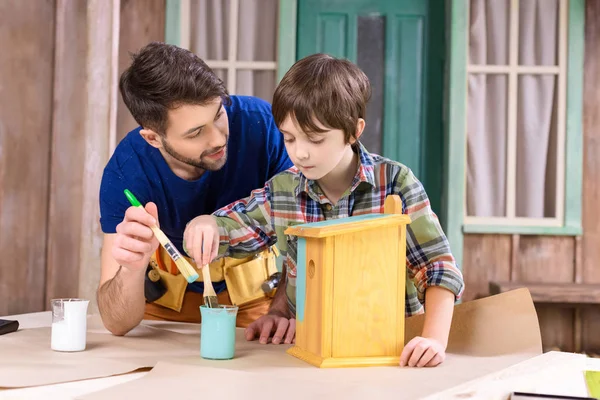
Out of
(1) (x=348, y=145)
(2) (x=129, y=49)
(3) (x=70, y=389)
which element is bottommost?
(3) (x=70, y=389)

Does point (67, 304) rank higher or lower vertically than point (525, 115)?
lower

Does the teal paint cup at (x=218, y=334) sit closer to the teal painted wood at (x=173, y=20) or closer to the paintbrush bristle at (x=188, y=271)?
the paintbrush bristle at (x=188, y=271)

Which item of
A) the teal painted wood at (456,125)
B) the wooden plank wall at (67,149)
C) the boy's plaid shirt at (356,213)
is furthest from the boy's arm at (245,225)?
the teal painted wood at (456,125)

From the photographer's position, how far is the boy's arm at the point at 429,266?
1.37 metres

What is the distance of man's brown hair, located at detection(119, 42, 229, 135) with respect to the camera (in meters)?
1.78

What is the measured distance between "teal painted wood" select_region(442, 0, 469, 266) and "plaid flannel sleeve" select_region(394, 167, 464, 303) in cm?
251

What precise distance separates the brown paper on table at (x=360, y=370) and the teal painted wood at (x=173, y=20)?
2.76m

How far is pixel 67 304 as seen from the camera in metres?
1.43

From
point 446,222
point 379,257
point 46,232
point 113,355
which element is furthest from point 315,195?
point 446,222

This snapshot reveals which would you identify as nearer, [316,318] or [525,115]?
[316,318]

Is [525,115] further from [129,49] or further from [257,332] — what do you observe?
[257,332]

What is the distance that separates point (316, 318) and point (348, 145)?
39 cm

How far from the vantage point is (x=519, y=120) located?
13.2ft

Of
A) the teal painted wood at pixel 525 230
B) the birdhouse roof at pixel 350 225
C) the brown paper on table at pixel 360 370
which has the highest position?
the birdhouse roof at pixel 350 225
